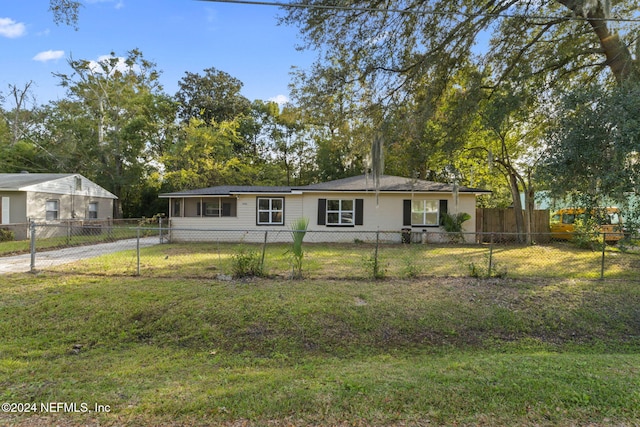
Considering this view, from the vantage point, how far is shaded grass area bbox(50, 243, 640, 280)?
7762mm

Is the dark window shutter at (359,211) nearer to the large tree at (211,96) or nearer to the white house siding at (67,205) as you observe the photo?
the white house siding at (67,205)

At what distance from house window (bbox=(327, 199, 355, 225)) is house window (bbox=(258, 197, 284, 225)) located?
7.08 feet

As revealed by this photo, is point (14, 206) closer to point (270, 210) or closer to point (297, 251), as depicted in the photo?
point (270, 210)

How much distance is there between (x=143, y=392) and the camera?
3.10 m

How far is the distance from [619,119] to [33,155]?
3342cm

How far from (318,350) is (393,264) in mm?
5002

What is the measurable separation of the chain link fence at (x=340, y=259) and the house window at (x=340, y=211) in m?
0.72

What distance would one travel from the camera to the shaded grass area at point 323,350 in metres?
2.82

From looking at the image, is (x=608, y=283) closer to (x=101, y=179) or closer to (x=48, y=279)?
(x=48, y=279)

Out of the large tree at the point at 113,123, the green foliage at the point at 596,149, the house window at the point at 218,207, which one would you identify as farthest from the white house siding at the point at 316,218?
the large tree at the point at 113,123

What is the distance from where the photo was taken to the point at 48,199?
1734 cm

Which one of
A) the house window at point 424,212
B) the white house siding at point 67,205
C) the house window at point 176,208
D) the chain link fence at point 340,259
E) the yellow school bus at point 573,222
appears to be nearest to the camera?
the yellow school bus at point 573,222

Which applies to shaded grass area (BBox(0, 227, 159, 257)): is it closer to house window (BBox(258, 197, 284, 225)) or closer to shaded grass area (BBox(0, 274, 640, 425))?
house window (BBox(258, 197, 284, 225))

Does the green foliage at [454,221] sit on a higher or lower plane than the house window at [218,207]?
lower
